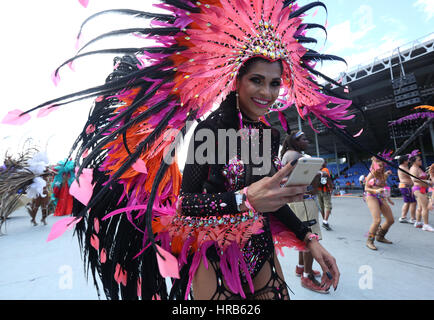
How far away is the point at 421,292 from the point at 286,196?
261cm

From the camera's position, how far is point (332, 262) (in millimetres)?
980

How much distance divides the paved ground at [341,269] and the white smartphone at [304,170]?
6.74 ft

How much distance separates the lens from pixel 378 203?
356 cm

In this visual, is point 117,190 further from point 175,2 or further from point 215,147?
point 175,2

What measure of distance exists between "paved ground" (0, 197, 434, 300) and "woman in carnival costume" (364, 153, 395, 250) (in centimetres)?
20

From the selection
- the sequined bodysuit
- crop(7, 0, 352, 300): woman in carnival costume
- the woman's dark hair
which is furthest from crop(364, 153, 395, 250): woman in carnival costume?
the sequined bodysuit

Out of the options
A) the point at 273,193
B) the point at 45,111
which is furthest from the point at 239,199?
the point at 45,111

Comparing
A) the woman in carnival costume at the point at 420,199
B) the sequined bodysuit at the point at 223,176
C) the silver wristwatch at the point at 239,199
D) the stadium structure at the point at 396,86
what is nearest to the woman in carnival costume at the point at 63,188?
the sequined bodysuit at the point at 223,176

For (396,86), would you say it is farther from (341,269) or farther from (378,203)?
(341,269)

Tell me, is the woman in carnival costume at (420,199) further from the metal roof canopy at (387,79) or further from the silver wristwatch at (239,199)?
the silver wristwatch at (239,199)

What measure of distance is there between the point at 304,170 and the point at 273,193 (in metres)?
0.12

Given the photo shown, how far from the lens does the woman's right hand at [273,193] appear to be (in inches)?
25.9
